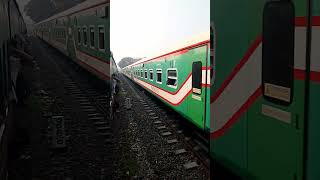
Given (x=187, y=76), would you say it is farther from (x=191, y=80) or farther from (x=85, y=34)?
(x=85, y=34)

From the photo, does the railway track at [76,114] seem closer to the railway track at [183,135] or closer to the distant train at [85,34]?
the distant train at [85,34]

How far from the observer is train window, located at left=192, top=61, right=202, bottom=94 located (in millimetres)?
7395

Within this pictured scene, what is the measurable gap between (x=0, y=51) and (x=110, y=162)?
1.73 m

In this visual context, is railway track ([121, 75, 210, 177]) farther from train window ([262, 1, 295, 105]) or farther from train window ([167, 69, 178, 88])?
train window ([262, 1, 295, 105])

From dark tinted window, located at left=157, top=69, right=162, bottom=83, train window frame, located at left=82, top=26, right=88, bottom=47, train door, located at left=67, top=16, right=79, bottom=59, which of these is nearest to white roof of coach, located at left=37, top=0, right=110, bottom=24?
train door, located at left=67, top=16, right=79, bottom=59

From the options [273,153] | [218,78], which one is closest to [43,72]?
[218,78]

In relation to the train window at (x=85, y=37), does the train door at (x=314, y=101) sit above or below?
below

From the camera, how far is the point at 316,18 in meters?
2.26

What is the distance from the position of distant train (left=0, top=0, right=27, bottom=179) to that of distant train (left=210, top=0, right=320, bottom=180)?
2.28 metres

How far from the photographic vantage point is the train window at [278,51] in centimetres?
257

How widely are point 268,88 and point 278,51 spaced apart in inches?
13.8

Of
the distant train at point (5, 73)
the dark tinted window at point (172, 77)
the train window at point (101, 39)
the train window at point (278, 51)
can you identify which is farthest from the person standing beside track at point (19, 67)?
the dark tinted window at point (172, 77)

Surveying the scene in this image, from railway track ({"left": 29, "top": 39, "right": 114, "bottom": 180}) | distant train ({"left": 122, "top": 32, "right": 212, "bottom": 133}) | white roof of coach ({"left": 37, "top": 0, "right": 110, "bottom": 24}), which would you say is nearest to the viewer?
railway track ({"left": 29, "top": 39, "right": 114, "bottom": 180})

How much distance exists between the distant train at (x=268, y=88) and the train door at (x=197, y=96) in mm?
3076
